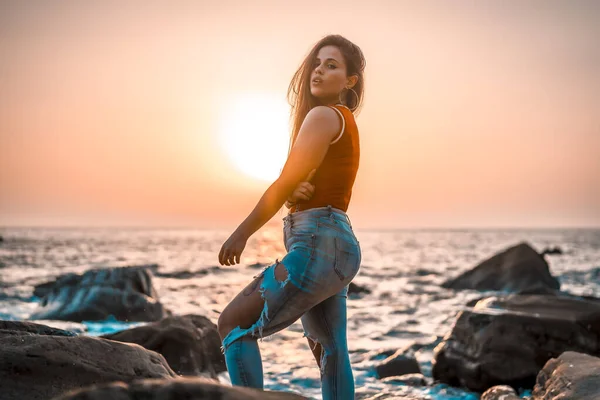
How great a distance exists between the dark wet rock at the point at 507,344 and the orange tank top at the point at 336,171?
4.11 meters

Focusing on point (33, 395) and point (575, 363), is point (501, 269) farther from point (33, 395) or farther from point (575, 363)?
point (33, 395)

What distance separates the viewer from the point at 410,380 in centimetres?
670

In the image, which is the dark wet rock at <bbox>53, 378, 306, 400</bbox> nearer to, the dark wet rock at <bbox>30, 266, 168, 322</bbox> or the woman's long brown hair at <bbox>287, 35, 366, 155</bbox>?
the woman's long brown hair at <bbox>287, 35, 366, 155</bbox>

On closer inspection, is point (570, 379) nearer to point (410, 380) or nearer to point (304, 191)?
point (410, 380)

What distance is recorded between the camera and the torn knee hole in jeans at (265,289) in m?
2.80

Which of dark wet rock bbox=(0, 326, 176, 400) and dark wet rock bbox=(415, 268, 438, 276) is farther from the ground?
dark wet rock bbox=(0, 326, 176, 400)

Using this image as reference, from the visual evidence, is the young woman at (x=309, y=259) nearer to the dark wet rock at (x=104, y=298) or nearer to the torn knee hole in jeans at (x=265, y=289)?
the torn knee hole in jeans at (x=265, y=289)

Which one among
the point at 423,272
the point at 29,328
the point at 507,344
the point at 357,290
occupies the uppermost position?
the point at 29,328

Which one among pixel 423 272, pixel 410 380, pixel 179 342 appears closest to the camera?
pixel 179 342

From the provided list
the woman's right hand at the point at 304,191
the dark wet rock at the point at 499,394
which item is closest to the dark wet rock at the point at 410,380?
the dark wet rock at the point at 499,394

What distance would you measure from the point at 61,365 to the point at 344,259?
1.56 metres

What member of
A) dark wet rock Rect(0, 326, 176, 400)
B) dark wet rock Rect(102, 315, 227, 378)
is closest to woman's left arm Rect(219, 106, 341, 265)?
dark wet rock Rect(0, 326, 176, 400)

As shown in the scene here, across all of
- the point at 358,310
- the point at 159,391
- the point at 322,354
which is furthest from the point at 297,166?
the point at 358,310

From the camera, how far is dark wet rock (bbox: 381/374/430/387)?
6.66 m
